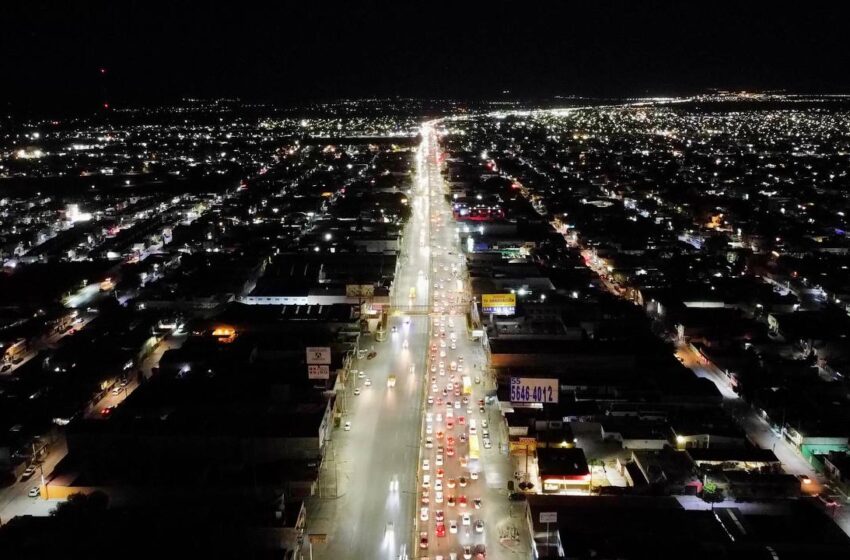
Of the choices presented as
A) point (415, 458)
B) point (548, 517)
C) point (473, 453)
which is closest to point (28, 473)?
point (415, 458)

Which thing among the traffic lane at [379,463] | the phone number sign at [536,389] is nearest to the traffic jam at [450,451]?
the traffic lane at [379,463]

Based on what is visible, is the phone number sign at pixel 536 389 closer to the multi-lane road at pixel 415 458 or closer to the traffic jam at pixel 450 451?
the multi-lane road at pixel 415 458

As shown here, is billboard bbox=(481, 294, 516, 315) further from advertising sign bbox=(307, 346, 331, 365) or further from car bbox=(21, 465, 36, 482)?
car bbox=(21, 465, 36, 482)

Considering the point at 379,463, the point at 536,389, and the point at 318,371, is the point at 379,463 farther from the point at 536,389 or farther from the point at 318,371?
the point at 536,389

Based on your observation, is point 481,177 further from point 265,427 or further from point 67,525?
point 67,525

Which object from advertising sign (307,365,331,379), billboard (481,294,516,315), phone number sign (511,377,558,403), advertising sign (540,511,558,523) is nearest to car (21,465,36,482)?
advertising sign (307,365,331,379)

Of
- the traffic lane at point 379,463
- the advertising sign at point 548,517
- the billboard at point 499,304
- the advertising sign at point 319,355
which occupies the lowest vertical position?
the traffic lane at point 379,463
